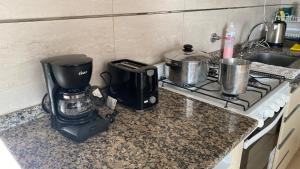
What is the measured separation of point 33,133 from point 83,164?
27cm

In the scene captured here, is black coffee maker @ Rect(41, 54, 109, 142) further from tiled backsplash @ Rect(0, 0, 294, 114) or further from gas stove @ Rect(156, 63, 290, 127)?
gas stove @ Rect(156, 63, 290, 127)

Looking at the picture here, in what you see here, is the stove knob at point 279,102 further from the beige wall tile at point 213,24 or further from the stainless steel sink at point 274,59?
the stainless steel sink at point 274,59

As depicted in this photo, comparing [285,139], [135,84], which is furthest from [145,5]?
[285,139]

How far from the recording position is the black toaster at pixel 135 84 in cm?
100

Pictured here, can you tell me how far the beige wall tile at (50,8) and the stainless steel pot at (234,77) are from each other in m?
0.58

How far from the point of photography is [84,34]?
104cm

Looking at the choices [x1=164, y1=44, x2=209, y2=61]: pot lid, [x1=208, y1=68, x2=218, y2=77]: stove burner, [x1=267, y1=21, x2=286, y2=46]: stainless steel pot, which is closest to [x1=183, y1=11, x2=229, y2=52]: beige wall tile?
[x1=208, y1=68, x2=218, y2=77]: stove burner

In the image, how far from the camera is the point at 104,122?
0.88 meters

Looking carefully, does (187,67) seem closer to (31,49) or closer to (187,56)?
(187,56)

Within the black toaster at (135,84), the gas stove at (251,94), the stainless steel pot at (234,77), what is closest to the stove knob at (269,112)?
the gas stove at (251,94)

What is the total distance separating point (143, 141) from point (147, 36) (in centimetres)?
66

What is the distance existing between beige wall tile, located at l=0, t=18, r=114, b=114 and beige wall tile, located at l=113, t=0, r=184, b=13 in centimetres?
13

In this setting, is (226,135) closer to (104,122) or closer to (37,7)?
(104,122)

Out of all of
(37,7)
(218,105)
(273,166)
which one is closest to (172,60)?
(218,105)
